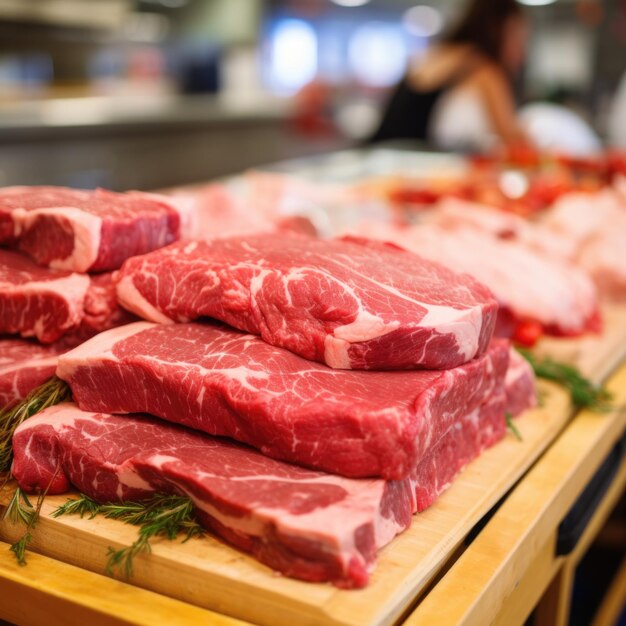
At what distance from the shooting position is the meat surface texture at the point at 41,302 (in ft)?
5.39

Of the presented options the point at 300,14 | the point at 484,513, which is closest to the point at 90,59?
the point at 300,14

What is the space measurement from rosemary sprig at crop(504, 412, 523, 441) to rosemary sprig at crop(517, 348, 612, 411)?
305mm

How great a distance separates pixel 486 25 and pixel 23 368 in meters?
5.59

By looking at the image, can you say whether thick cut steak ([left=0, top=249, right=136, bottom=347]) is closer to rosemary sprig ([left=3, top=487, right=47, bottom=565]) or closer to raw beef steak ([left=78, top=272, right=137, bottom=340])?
raw beef steak ([left=78, top=272, right=137, bottom=340])

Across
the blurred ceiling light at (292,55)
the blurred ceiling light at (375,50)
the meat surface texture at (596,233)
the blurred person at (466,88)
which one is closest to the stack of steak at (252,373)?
the meat surface texture at (596,233)

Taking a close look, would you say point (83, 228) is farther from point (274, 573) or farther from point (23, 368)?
point (274, 573)

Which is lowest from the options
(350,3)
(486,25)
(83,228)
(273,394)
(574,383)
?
(574,383)

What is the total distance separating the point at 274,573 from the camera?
1.29 m

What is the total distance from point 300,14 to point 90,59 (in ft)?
23.1

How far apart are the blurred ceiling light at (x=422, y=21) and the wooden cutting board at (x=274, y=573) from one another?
1564 cm

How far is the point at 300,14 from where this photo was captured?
55.4 feet

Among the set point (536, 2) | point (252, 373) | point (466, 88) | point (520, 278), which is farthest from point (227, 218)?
point (536, 2)

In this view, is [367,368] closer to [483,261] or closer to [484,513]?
[484,513]

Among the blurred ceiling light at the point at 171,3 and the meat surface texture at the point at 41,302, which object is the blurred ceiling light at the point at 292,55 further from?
the meat surface texture at the point at 41,302
